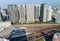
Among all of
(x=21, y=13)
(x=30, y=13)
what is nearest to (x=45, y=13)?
(x=30, y=13)

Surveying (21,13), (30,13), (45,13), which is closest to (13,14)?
(21,13)

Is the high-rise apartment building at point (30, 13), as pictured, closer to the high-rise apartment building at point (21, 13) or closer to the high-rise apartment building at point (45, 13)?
the high-rise apartment building at point (21, 13)

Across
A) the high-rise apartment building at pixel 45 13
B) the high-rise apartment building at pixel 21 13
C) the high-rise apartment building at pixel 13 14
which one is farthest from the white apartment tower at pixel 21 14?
the high-rise apartment building at pixel 45 13

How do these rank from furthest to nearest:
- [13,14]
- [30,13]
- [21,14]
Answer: [21,14]
[30,13]
[13,14]

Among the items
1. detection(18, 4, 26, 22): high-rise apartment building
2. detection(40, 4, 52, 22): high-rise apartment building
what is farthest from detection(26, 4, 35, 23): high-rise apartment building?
detection(40, 4, 52, 22): high-rise apartment building

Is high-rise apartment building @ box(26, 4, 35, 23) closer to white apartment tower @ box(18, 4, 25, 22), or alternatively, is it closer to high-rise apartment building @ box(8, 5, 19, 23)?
white apartment tower @ box(18, 4, 25, 22)

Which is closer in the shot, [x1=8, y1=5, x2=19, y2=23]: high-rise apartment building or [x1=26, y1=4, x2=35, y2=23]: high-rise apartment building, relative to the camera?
[x1=8, y1=5, x2=19, y2=23]: high-rise apartment building

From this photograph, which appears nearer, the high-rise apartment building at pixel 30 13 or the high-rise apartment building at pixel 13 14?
the high-rise apartment building at pixel 13 14

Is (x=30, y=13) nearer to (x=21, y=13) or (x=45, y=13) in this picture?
(x=21, y=13)

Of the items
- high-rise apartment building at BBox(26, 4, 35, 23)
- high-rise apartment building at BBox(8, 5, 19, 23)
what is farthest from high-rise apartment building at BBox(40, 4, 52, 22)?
high-rise apartment building at BBox(8, 5, 19, 23)

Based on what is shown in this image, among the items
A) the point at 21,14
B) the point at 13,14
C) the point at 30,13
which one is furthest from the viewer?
the point at 21,14

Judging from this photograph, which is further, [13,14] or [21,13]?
[21,13]
